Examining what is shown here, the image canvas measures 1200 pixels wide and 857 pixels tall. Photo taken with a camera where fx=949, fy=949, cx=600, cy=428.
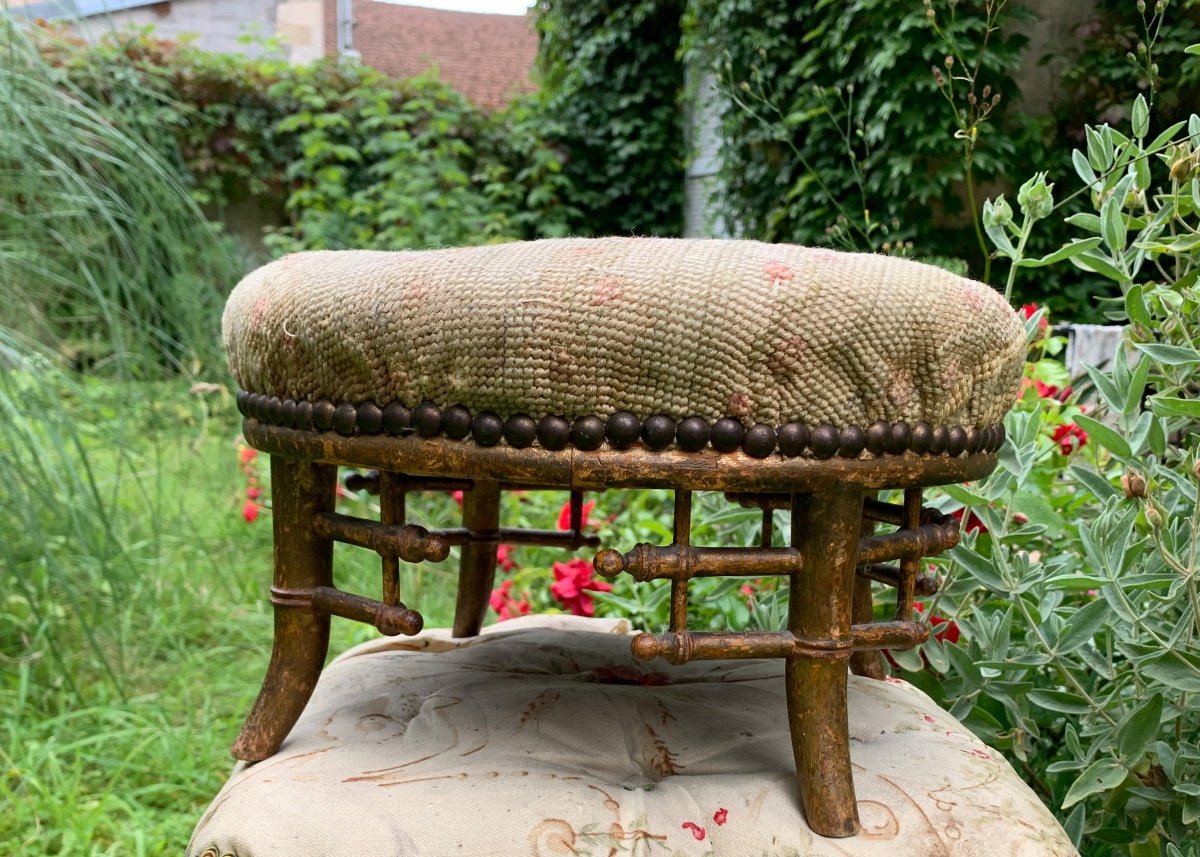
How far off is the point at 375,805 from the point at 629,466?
0.41m

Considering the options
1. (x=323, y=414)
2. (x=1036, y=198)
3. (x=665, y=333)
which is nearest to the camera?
(x=665, y=333)

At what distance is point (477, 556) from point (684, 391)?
819mm

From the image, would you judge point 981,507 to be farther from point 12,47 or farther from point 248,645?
point 12,47

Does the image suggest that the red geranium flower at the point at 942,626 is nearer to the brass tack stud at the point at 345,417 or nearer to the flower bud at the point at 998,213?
the flower bud at the point at 998,213

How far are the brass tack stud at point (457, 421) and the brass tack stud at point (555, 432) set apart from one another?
0.07 m

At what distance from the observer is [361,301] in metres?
0.85

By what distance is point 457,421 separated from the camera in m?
0.83

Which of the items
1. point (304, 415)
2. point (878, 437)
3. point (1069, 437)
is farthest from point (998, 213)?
point (304, 415)

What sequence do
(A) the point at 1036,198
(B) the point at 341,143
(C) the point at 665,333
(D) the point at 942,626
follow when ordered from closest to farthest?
(C) the point at 665,333 < (A) the point at 1036,198 < (D) the point at 942,626 < (B) the point at 341,143

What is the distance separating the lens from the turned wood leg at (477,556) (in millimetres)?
1486

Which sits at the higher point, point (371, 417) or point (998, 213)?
point (998, 213)

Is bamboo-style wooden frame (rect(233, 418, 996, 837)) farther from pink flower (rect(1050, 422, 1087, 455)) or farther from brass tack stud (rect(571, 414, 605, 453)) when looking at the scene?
pink flower (rect(1050, 422, 1087, 455))

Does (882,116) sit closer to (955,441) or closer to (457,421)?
(955,441)

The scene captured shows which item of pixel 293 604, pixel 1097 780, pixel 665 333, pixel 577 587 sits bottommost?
pixel 577 587
